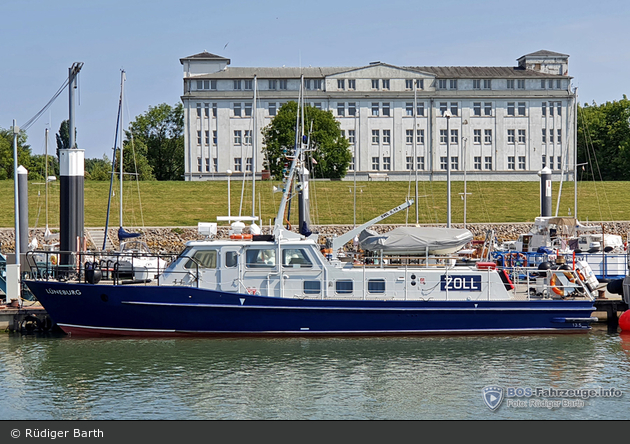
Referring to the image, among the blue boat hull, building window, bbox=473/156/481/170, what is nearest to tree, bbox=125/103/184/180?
building window, bbox=473/156/481/170

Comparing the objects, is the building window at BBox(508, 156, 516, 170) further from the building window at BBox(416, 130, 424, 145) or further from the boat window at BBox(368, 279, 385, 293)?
the boat window at BBox(368, 279, 385, 293)

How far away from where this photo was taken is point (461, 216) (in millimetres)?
56281

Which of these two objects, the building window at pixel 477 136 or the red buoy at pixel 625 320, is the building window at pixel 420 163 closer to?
the building window at pixel 477 136

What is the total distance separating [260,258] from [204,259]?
154cm

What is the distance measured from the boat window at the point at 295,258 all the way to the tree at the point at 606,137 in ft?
239

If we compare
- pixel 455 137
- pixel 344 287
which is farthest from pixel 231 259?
pixel 455 137

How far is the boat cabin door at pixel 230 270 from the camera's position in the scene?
20.2m

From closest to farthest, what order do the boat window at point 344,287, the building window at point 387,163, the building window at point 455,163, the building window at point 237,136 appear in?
the boat window at point 344,287 → the building window at point 455,163 → the building window at point 237,136 → the building window at point 387,163

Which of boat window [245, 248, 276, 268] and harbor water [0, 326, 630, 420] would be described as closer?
harbor water [0, 326, 630, 420]

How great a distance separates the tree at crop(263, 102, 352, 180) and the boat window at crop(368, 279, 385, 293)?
49920mm

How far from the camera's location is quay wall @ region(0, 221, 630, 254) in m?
46.2

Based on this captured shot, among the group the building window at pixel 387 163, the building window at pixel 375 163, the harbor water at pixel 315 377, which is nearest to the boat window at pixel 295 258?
the harbor water at pixel 315 377

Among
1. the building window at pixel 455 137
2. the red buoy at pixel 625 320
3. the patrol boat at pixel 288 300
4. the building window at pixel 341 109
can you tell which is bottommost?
the red buoy at pixel 625 320

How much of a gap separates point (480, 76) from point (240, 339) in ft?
240
